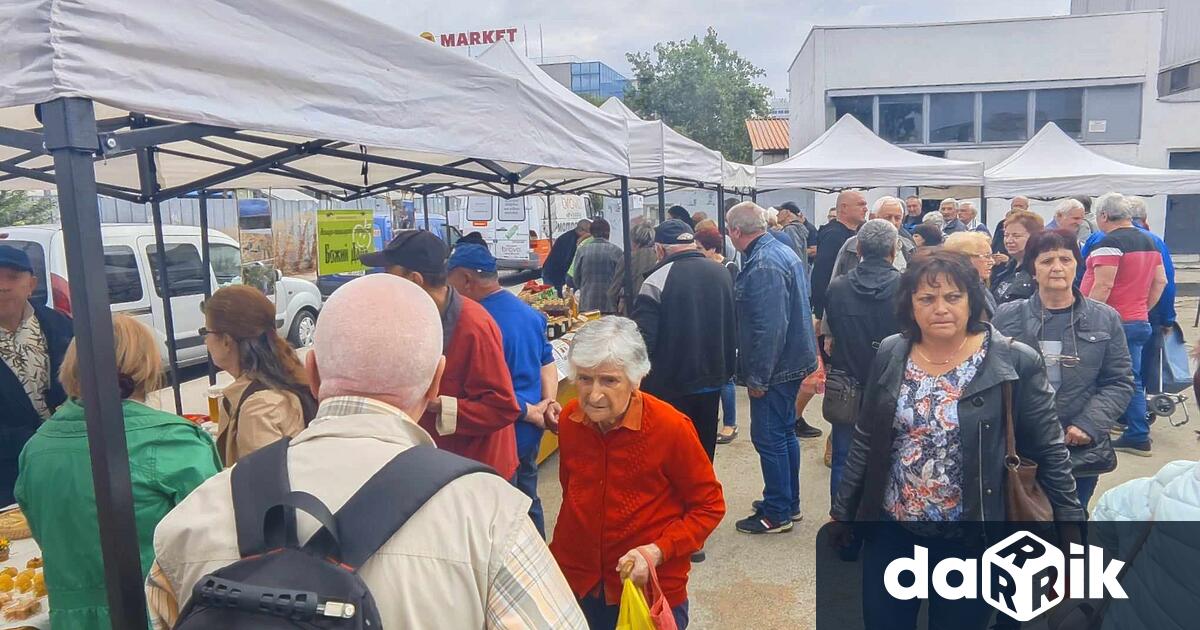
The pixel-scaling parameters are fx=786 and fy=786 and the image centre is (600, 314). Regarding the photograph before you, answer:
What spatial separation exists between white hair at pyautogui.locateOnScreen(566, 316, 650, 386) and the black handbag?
1707 millimetres

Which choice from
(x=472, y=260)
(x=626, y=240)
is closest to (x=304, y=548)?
(x=472, y=260)

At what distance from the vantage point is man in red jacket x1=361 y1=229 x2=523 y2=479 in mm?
3012

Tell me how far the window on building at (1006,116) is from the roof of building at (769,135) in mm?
10190

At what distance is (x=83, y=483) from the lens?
208 centimetres

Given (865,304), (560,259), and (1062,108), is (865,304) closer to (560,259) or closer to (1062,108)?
(560,259)

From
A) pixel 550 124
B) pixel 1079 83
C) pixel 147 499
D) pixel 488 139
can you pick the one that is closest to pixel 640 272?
pixel 550 124

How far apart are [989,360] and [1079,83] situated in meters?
20.8

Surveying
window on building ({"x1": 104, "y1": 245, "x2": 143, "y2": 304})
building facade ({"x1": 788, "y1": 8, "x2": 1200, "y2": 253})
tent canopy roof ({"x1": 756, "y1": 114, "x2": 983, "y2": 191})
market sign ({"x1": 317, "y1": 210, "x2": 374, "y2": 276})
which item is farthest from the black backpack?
building facade ({"x1": 788, "y1": 8, "x2": 1200, "y2": 253})

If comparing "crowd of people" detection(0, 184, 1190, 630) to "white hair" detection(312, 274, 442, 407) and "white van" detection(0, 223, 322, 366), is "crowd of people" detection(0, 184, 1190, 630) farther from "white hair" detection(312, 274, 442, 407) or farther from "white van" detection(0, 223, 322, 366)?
"white van" detection(0, 223, 322, 366)

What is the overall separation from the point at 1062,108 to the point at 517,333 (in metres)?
20.6

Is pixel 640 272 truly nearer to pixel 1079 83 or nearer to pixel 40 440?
pixel 40 440

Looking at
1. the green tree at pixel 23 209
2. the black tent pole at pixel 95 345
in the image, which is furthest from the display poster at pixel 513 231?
the black tent pole at pixel 95 345

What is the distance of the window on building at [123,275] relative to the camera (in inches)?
328

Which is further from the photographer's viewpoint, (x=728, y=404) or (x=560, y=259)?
(x=560, y=259)
